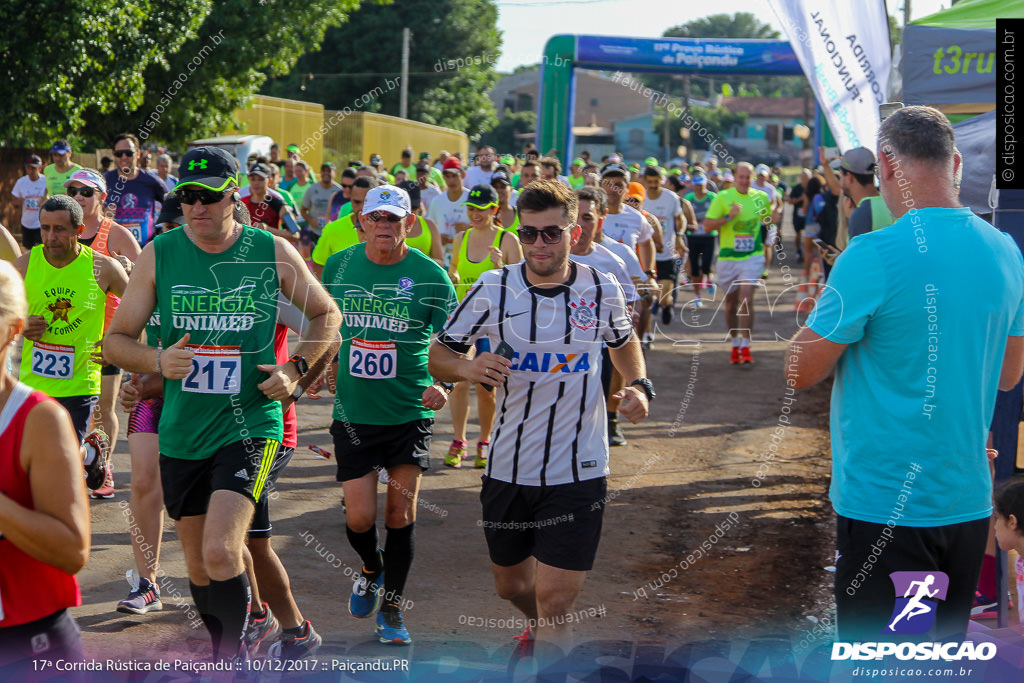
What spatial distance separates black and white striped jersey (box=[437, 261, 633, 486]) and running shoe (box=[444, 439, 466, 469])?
4178 millimetres

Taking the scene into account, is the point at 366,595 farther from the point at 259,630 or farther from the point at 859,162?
the point at 859,162

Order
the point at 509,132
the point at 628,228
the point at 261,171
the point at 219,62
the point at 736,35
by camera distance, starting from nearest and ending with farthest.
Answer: the point at 628,228 → the point at 261,171 → the point at 219,62 → the point at 509,132 → the point at 736,35

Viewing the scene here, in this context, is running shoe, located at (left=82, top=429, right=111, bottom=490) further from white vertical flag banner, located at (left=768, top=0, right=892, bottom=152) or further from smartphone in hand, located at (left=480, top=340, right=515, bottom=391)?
white vertical flag banner, located at (left=768, top=0, right=892, bottom=152)

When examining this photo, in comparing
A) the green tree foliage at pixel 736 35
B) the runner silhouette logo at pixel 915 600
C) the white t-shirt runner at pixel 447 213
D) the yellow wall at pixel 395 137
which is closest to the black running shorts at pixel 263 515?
the runner silhouette logo at pixel 915 600

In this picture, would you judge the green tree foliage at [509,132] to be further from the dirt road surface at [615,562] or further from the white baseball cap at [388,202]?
the white baseball cap at [388,202]

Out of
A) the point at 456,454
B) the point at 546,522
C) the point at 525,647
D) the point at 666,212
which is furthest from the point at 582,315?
the point at 666,212

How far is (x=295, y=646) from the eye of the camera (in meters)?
4.80

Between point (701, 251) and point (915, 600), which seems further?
point (701, 251)

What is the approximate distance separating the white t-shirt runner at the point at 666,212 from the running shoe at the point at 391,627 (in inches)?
374

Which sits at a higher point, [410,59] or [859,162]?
[410,59]

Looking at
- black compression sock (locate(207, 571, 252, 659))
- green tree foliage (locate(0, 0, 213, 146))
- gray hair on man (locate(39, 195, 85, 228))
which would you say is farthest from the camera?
green tree foliage (locate(0, 0, 213, 146))

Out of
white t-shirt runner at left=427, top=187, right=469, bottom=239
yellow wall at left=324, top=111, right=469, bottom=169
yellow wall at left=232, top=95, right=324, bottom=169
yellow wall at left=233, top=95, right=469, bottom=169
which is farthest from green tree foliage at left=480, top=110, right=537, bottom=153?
white t-shirt runner at left=427, top=187, right=469, bottom=239

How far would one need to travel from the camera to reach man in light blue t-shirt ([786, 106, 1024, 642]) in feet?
10.2

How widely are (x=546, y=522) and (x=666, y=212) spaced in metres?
10.4
